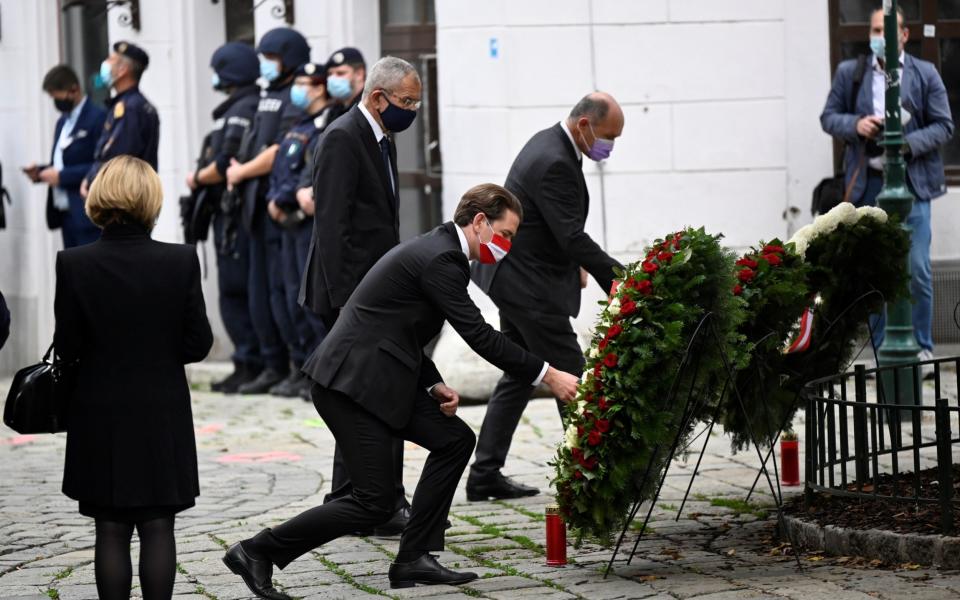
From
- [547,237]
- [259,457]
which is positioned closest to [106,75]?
[259,457]

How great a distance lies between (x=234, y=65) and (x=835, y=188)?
4.65 meters

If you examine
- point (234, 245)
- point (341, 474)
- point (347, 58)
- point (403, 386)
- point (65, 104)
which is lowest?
point (341, 474)

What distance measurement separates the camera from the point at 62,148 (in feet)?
47.9

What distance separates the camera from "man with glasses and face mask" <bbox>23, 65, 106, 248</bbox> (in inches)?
569

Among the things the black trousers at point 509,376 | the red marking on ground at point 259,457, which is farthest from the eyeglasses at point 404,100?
the red marking on ground at point 259,457

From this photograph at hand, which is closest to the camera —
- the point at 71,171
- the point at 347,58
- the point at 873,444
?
the point at 873,444

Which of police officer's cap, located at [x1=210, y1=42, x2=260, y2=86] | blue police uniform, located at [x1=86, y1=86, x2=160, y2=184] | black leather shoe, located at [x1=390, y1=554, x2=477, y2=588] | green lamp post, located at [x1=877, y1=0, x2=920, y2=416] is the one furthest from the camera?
police officer's cap, located at [x1=210, y1=42, x2=260, y2=86]

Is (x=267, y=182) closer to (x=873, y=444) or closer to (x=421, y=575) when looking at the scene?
(x=421, y=575)

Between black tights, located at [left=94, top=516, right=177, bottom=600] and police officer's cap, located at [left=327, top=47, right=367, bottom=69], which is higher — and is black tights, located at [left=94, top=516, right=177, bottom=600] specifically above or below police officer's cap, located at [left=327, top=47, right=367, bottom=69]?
below

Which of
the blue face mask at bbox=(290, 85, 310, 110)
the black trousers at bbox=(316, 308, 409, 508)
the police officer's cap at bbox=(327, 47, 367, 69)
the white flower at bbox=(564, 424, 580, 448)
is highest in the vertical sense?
the police officer's cap at bbox=(327, 47, 367, 69)

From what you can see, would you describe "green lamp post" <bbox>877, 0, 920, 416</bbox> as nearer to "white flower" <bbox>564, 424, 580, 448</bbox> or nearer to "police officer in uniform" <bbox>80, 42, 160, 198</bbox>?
"white flower" <bbox>564, 424, 580, 448</bbox>

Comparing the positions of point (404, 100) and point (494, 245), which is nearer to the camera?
point (494, 245)

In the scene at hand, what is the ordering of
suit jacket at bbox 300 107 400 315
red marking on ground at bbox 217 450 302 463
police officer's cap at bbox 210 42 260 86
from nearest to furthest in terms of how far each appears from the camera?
suit jacket at bbox 300 107 400 315, red marking on ground at bbox 217 450 302 463, police officer's cap at bbox 210 42 260 86

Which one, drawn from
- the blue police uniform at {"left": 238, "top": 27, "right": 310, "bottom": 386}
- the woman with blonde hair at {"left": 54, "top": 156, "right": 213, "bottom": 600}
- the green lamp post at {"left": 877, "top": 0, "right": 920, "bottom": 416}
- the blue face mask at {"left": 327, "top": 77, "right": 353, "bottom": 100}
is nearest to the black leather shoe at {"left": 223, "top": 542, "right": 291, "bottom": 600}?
the woman with blonde hair at {"left": 54, "top": 156, "right": 213, "bottom": 600}
